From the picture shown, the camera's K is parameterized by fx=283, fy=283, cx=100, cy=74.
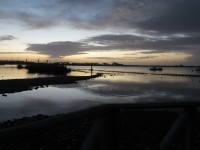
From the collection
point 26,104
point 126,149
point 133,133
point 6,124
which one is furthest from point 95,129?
point 26,104

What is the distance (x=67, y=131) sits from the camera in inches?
641

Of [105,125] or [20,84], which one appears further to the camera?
[20,84]

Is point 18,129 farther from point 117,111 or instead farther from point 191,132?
point 191,132

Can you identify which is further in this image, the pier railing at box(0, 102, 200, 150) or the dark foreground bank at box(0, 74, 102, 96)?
the dark foreground bank at box(0, 74, 102, 96)

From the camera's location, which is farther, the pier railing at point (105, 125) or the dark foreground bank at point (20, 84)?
the dark foreground bank at point (20, 84)

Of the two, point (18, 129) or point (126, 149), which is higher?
point (18, 129)

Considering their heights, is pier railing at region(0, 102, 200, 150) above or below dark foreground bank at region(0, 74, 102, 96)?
above

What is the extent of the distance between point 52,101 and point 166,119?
15.1 metres

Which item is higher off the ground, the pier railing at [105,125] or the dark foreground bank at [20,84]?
the pier railing at [105,125]

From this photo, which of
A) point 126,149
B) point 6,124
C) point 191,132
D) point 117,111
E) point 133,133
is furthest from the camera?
point 6,124

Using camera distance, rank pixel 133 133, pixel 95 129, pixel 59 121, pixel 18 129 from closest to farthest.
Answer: pixel 18 129 → pixel 59 121 → pixel 95 129 → pixel 133 133

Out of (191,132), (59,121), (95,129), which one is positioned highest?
(59,121)

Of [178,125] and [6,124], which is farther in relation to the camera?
[6,124]

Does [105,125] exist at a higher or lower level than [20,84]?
higher
